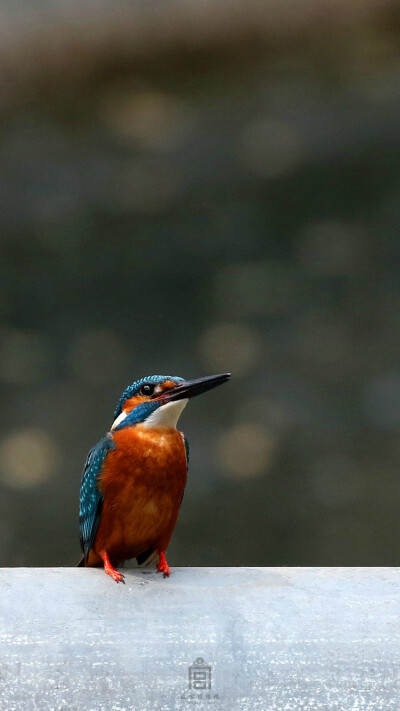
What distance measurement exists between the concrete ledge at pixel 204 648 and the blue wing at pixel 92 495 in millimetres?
426

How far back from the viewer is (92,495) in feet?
5.03

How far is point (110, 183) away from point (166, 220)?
0.18 meters

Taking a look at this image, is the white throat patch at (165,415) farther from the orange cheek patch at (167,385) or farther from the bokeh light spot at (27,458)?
the bokeh light spot at (27,458)

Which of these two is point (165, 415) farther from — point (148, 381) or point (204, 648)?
point (204, 648)

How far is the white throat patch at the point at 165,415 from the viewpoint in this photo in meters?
1.51

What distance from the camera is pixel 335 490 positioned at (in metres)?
2.75

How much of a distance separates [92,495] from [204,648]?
1.87 ft

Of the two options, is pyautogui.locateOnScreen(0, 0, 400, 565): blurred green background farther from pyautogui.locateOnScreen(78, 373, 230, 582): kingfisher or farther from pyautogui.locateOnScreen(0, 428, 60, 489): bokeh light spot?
pyautogui.locateOnScreen(78, 373, 230, 582): kingfisher

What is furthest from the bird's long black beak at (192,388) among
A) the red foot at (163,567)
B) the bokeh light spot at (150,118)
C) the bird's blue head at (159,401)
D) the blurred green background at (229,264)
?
the bokeh light spot at (150,118)

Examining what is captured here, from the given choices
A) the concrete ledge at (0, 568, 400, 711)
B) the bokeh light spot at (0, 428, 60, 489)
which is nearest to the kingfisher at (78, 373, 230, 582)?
the concrete ledge at (0, 568, 400, 711)

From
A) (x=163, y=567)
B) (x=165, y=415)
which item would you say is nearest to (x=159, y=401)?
(x=165, y=415)

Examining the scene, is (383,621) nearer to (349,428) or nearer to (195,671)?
(195,671)

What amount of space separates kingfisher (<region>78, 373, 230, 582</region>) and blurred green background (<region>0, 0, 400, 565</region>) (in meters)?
1.20

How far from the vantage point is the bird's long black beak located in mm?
1442
